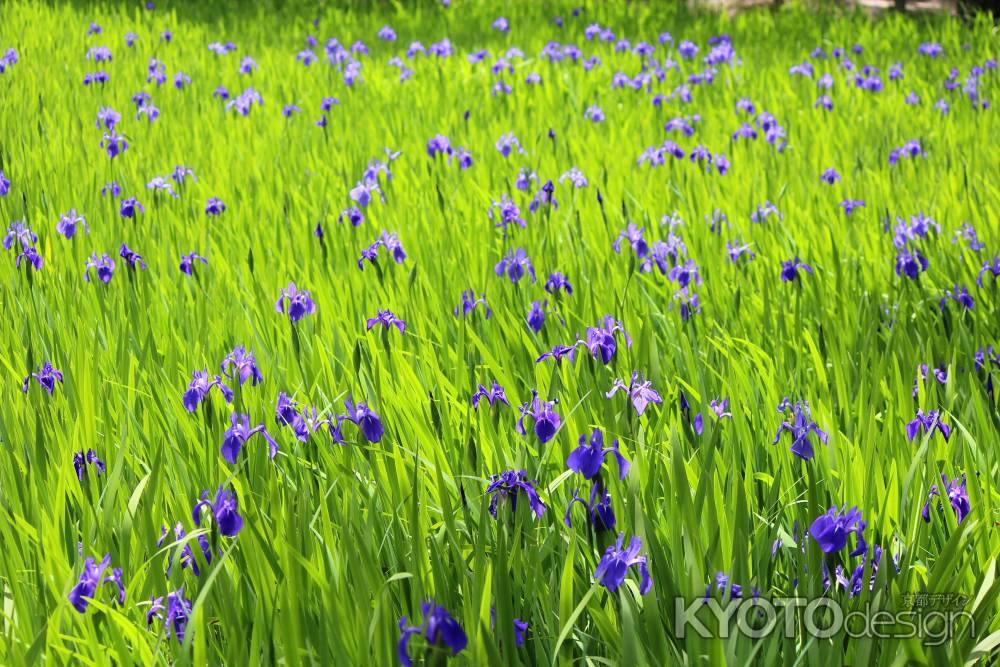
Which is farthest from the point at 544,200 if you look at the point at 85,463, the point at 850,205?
the point at 85,463

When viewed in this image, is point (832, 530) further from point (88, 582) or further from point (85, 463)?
point (85, 463)

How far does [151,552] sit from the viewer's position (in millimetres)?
1500

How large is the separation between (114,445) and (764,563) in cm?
129

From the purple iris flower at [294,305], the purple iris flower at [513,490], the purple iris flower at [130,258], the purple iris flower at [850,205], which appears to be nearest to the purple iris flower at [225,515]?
the purple iris flower at [513,490]

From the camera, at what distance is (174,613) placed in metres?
1.33

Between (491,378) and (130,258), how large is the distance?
1.14 metres

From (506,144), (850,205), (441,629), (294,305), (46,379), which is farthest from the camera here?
(506,144)

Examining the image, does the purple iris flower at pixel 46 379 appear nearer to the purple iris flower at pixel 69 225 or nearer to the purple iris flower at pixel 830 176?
the purple iris flower at pixel 69 225

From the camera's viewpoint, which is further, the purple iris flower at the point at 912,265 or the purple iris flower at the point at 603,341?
the purple iris flower at the point at 912,265

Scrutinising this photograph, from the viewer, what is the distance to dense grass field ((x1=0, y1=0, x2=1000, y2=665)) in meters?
1.36

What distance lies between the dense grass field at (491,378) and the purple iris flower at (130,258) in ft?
0.05

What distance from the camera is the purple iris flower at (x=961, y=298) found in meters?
2.45

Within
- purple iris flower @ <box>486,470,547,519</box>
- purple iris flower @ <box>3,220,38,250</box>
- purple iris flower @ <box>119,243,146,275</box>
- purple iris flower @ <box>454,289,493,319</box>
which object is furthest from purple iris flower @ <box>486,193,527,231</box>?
purple iris flower @ <box>486,470,547,519</box>

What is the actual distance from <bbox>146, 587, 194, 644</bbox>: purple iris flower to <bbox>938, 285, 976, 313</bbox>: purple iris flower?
6.60 feet
